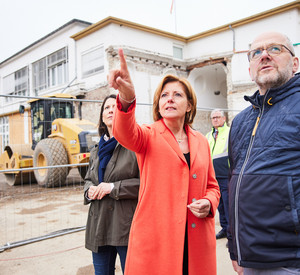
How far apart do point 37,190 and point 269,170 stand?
8036mm

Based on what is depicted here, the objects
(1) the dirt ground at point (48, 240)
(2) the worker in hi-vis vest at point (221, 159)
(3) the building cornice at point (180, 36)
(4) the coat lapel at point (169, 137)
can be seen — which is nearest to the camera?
(4) the coat lapel at point (169, 137)

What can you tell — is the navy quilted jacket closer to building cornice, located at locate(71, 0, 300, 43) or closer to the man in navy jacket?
the man in navy jacket

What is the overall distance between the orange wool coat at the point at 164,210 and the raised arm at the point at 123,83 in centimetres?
11

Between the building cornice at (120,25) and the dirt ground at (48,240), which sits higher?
the building cornice at (120,25)

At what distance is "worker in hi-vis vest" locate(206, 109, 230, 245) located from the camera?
4039 millimetres

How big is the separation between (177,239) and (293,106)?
0.93 meters

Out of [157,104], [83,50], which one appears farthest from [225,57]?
[157,104]

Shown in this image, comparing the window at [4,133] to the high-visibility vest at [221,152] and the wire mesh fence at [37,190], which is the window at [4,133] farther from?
the high-visibility vest at [221,152]

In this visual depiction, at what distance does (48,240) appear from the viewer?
4152 mm

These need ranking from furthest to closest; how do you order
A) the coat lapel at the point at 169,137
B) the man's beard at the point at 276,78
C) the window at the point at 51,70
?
the window at the point at 51,70 → the coat lapel at the point at 169,137 → the man's beard at the point at 276,78

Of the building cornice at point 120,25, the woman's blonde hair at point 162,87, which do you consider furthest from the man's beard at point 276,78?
the building cornice at point 120,25

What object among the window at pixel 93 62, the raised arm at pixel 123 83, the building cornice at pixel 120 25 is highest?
the building cornice at pixel 120 25

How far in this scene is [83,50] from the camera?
1412cm

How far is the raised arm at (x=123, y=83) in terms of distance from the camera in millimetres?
1325
